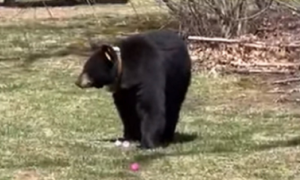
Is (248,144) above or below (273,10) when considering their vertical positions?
above

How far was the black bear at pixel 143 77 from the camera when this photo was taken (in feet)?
25.6

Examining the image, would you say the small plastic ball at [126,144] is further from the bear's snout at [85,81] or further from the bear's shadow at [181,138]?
the bear's snout at [85,81]

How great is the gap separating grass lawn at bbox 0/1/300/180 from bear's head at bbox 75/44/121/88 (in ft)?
1.85

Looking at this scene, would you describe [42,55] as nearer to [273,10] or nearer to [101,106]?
[273,10]

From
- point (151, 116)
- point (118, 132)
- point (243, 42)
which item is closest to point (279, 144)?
point (151, 116)

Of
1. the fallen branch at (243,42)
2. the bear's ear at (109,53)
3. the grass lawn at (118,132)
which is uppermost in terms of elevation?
the bear's ear at (109,53)

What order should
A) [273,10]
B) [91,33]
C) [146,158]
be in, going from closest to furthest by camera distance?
1. [146,158]
2. [273,10]
3. [91,33]

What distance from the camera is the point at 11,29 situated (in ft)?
57.3

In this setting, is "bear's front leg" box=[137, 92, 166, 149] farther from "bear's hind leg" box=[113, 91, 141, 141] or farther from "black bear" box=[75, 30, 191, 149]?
"bear's hind leg" box=[113, 91, 141, 141]

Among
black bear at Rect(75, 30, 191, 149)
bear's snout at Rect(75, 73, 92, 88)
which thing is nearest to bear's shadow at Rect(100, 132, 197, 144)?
black bear at Rect(75, 30, 191, 149)

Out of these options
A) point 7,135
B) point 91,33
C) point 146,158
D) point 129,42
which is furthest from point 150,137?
point 91,33

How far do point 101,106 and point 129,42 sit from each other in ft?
8.47

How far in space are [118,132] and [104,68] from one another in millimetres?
1312

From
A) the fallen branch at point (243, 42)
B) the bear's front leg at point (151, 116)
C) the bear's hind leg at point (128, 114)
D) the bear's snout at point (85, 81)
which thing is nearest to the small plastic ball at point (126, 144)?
the bear's hind leg at point (128, 114)
